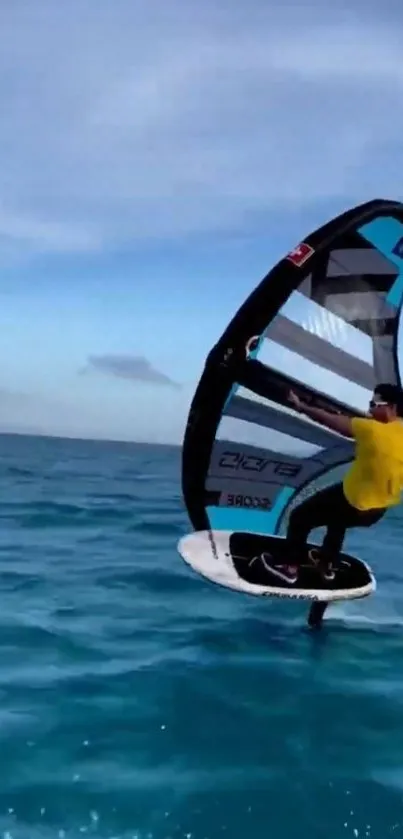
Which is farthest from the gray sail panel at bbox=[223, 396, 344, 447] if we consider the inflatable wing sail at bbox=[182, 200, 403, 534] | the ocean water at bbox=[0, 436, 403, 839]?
the ocean water at bbox=[0, 436, 403, 839]

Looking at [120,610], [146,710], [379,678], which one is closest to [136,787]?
[146,710]

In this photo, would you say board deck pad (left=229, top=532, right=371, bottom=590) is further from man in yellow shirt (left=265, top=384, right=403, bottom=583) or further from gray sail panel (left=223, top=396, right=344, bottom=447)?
gray sail panel (left=223, top=396, right=344, bottom=447)

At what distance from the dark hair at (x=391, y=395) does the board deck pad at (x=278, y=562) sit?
200 cm

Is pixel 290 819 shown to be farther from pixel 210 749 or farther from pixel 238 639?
pixel 238 639

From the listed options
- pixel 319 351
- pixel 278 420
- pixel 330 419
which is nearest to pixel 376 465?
pixel 330 419

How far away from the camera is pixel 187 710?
27.1ft

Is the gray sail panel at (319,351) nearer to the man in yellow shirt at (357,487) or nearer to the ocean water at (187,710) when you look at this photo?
the man in yellow shirt at (357,487)

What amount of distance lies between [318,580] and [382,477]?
1.52m

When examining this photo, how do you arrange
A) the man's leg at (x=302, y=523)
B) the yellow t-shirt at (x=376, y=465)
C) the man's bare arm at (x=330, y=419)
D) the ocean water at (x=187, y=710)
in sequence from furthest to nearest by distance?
the man's leg at (x=302, y=523) < the man's bare arm at (x=330, y=419) < the yellow t-shirt at (x=376, y=465) < the ocean water at (x=187, y=710)

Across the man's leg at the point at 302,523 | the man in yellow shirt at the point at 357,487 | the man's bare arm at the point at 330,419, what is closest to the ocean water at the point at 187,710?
the man's leg at the point at 302,523

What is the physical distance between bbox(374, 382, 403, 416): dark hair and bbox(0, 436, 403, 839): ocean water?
2.94 metres

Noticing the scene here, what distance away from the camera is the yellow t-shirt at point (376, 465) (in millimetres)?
8445

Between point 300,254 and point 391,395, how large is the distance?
167 cm

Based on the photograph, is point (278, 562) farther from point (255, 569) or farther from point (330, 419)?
point (330, 419)
